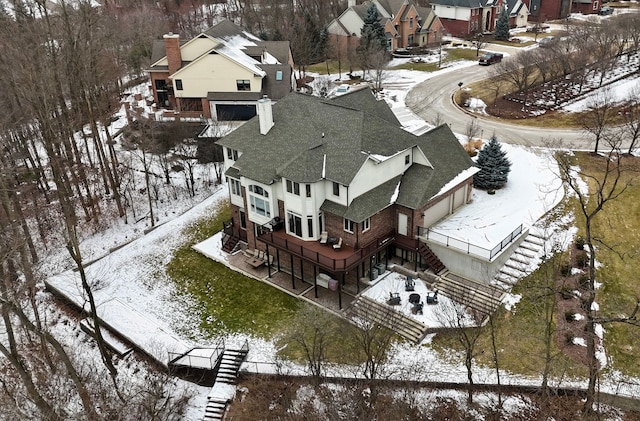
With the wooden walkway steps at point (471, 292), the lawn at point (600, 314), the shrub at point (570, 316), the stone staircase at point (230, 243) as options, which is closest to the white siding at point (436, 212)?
the wooden walkway steps at point (471, 292)

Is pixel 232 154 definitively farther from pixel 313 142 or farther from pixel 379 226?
pixel 379 226

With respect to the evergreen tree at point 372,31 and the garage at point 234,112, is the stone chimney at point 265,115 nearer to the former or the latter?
the garage at point 234,112

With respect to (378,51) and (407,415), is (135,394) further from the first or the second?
(378,51)

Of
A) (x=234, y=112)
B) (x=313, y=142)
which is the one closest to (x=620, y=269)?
(x=313, y=142)

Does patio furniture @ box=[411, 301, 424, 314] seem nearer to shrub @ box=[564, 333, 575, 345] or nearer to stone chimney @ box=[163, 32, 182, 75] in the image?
shrub @ box=[564, 333, 575, 345]

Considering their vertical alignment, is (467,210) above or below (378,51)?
below

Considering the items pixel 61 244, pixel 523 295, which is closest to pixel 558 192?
pixel 523 295
